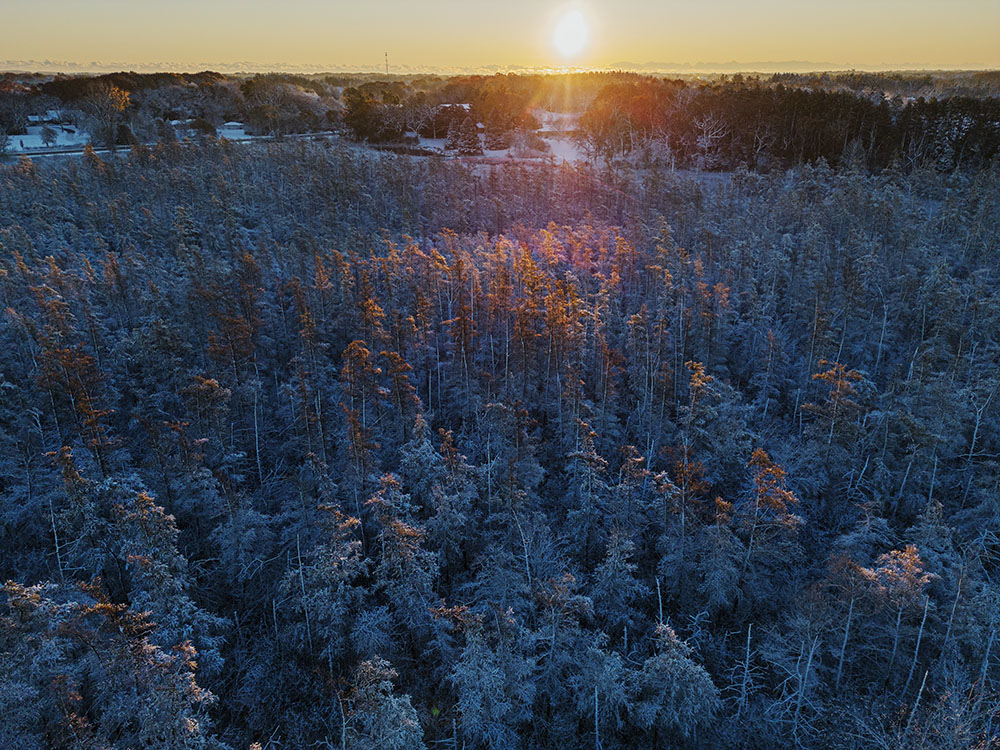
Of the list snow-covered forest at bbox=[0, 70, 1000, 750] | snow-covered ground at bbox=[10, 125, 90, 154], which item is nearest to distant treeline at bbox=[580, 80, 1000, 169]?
snow-covered forest at bbox=[0, 70, 1000, 750]

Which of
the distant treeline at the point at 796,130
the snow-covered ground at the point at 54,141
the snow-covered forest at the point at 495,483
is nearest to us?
the snow-covered forest at the point at 495,483

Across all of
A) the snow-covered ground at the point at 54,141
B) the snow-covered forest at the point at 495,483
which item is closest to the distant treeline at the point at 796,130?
the snow-covered forest at the point at 495,483

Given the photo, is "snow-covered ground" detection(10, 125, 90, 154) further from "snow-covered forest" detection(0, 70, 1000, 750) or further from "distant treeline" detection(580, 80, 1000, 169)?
"distant treeline" detection(580, 80, 1000, 169)

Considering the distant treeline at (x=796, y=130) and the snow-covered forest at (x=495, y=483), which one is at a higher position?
the distant treeline at (x=796, y=130)

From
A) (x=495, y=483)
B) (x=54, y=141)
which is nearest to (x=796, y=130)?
(x=495, y=483)

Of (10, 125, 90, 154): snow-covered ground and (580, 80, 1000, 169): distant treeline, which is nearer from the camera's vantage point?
(580, 80, 1000, 169): distant treeline

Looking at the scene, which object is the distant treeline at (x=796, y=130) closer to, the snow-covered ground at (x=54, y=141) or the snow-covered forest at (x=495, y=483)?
the snow-covered forest at (x=495, y=483)

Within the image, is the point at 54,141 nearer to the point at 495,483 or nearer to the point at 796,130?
the point at 495,483

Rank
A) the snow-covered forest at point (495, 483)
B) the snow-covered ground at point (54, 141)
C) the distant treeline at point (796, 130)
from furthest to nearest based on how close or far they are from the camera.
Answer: the snow-covered ground at point (54, 141) → the distant treeline at point (796, 130) → the snow-covered forest at point (495, 483)

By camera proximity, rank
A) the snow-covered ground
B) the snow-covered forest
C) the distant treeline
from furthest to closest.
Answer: the snow-covered ground
the distant treeline
the snow-covered forest
